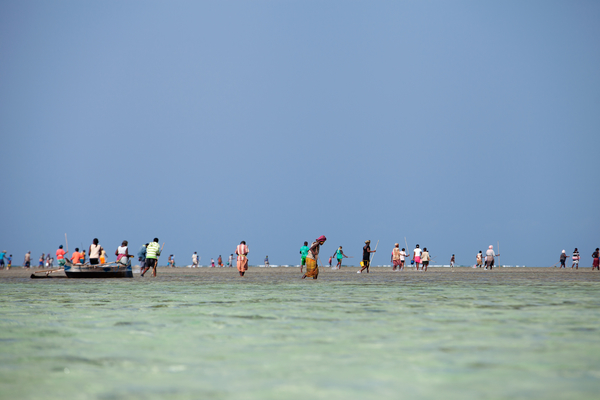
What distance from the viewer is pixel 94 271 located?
29.9 metres

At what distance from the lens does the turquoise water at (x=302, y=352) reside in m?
4.88

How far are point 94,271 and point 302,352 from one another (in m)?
24.8

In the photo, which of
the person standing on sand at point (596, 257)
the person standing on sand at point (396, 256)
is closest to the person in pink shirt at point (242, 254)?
the person standing on sand at point (396, 256)

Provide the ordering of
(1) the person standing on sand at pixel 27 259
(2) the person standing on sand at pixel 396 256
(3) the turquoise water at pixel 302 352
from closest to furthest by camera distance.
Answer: (3) the turquoise water at pixel 302 352, (2) the person standing on sand at pixel 396 256, (1) the person standing on sand at pixel 27 259

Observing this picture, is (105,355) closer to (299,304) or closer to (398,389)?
(398,389)

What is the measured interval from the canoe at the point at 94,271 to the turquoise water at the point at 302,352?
59.4 feet

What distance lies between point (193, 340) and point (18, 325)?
3.10 meters

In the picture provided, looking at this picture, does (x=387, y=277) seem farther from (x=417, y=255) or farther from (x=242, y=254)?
(x=417, y=255)

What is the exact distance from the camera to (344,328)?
865cm

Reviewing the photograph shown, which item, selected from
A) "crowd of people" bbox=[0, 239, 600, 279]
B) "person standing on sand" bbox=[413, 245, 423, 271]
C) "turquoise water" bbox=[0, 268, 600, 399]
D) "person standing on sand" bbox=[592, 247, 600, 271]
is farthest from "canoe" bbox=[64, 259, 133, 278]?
"person standing on sand" bbox=[592, 247, 600, 271]

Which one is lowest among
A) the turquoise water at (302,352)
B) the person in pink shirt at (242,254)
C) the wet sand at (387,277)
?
the turquoise water at (302,352)

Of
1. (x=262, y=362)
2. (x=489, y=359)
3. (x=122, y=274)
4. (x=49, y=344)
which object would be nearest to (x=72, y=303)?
(x=49, y=344)

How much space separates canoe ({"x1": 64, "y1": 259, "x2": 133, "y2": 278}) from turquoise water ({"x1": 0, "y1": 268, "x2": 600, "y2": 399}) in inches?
713

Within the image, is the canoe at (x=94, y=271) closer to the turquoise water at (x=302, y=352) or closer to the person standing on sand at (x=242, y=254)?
the person standing on sand at (x=242, y=254)
